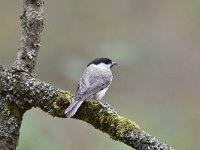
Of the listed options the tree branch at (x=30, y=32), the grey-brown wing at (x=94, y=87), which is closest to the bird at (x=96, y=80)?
the grey-brown wing at (x=94, y=87)

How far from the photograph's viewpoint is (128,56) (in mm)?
10000

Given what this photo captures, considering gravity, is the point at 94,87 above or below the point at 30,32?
above

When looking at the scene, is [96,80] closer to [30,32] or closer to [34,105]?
[30,32]

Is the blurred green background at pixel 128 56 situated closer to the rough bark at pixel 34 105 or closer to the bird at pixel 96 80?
the bird at pixel 96 80

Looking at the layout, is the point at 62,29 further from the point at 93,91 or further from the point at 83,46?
the point at 93,91

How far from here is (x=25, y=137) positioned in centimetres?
603

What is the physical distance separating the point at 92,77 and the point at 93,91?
0.43 feet

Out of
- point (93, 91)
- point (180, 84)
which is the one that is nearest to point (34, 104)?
point (93, 91)

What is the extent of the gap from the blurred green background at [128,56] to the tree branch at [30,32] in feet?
11.6

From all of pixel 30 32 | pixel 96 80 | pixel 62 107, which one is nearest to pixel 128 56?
pixel 96 80

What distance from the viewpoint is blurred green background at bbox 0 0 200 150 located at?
8.06 m

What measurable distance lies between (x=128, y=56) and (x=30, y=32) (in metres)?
6.80

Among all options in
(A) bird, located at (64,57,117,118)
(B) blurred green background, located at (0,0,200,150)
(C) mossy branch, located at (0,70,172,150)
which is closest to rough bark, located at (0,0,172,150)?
(C) mossy branch, located at (0,70,172,150)

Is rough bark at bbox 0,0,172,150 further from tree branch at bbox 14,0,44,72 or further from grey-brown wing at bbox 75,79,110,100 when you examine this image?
grey-brown wing at bbox 75,79,110,100
